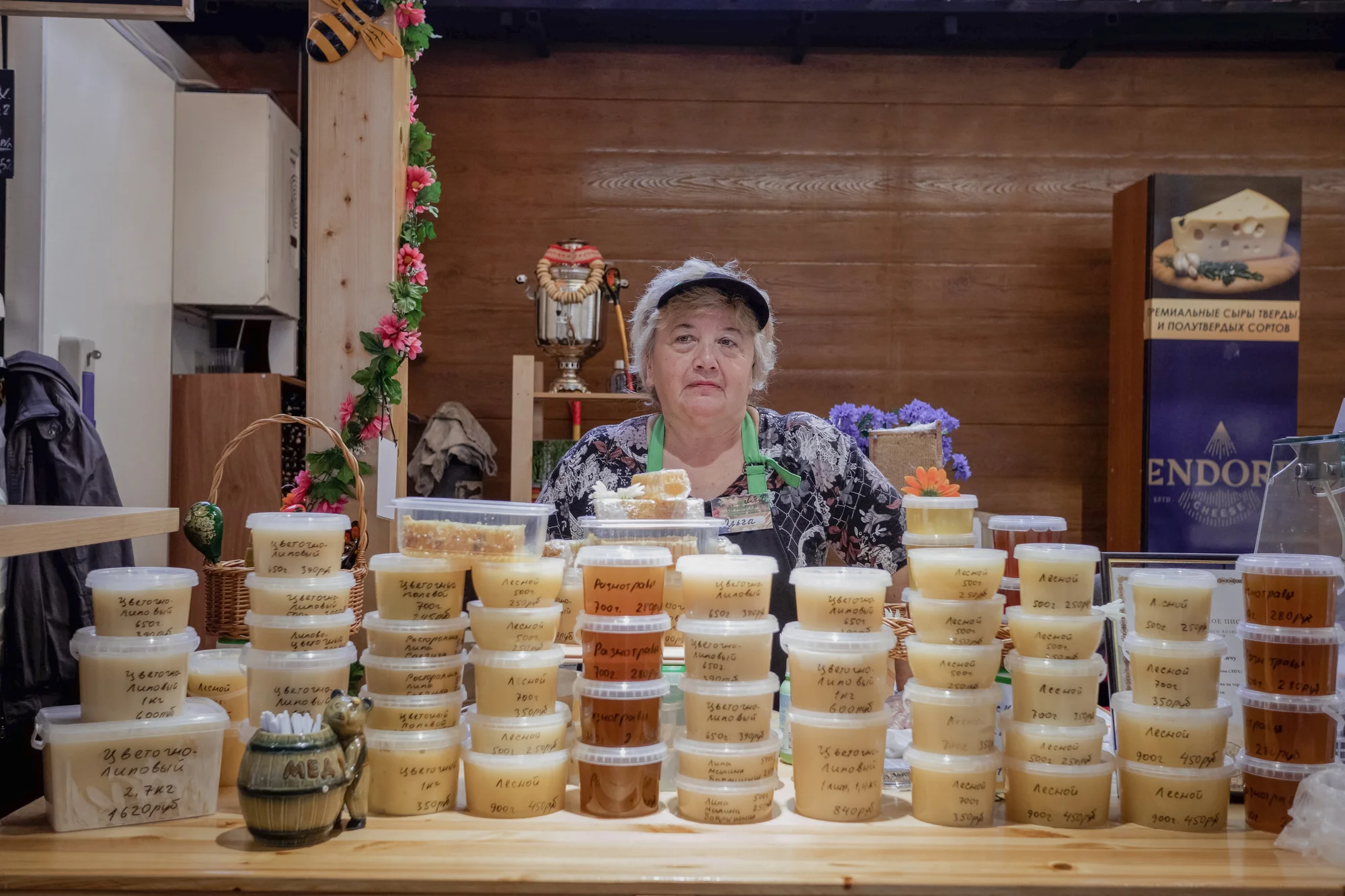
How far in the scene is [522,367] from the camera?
4.31 metres

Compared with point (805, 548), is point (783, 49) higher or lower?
higher

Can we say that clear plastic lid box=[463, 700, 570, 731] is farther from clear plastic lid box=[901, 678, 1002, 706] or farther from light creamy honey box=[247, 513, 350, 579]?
clear plastic lid box=[901, 678, 1002, 706]

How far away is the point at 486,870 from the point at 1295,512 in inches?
50.3

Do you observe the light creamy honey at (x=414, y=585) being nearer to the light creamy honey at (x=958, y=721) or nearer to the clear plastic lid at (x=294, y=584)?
the clear plastic lid at (x=294, y=584)

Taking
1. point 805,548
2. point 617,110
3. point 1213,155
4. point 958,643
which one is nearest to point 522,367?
point 617,110

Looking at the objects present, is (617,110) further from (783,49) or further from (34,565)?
(34,565)

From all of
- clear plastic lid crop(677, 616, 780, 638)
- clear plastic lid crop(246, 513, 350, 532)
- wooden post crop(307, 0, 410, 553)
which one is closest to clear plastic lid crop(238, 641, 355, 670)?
clear plastic lid crop(246, 513, 350, 532)

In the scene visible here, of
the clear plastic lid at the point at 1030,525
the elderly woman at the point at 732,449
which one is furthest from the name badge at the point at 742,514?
the clear plastic lid at the point at 1030,525

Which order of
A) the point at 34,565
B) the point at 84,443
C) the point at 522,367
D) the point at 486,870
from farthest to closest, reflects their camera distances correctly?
the point at 522,367 < the point at 84,443 < the point at 34,565 < the point at 486,870

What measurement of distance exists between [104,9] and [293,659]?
4.27 feet

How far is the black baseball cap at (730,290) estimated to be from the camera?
2412mm

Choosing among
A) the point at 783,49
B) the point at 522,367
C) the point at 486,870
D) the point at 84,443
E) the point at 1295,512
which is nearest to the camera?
the point at 486,870

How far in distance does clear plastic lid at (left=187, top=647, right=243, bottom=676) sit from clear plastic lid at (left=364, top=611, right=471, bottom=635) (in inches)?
9.6

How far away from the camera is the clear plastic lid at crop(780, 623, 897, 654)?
1335 millimetres
